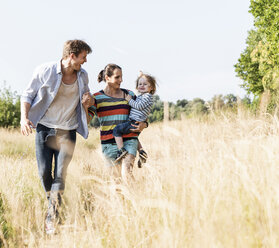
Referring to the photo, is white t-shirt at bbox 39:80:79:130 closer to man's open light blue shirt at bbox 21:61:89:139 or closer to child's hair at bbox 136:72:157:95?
man's open light blue shirt at bbox 21:61:89:139

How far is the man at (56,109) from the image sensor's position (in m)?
4.04

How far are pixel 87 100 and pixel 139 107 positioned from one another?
64 centimetres

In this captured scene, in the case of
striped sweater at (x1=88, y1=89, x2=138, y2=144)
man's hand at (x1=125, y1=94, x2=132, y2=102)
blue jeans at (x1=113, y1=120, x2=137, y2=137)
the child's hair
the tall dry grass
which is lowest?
the tall dry grass

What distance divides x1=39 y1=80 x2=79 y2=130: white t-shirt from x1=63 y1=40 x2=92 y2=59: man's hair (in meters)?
0.39

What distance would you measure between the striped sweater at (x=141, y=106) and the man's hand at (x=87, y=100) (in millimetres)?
492

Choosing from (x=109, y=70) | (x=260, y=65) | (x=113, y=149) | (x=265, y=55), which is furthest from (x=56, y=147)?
(x=260, y=65)

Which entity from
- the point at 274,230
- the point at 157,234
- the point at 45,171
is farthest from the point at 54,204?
the point at 274,230

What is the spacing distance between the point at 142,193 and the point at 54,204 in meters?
1.24

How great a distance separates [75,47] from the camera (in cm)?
392

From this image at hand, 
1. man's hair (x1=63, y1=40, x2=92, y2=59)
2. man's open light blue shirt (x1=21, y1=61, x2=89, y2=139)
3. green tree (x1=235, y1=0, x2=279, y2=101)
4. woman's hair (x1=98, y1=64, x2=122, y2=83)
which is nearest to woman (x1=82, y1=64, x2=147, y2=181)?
woman's hair (x1=98, y1=64, x2=122, y2=83)

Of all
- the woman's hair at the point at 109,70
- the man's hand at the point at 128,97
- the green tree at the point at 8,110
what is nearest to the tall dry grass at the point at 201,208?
the man's hand at the point at 128,97

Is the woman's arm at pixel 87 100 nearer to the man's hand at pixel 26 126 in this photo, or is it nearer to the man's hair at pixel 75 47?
the man's hair at pixel 75 47

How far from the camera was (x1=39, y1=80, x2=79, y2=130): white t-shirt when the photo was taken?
13.4 feet

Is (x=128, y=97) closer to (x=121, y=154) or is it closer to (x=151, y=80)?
(x=151, y=80)
